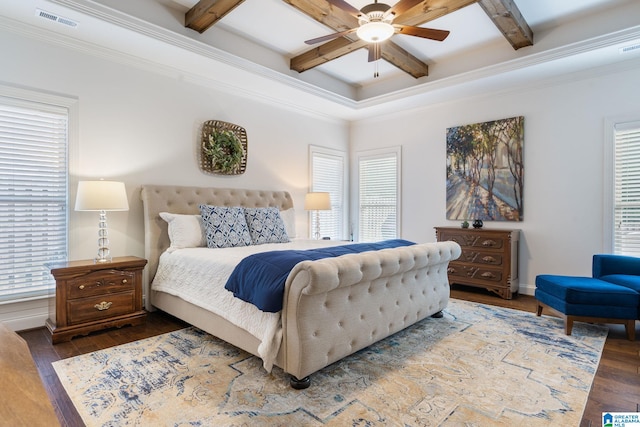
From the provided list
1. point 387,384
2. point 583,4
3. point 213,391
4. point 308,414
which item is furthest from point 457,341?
point 583,4

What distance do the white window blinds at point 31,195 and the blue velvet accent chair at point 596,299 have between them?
4806 millimetres

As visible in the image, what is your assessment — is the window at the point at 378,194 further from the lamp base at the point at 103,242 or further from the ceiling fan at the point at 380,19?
the lamp base at the point at 103,242

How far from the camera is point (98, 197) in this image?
10.2 ft

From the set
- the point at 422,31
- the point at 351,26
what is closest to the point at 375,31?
the point at 422,31

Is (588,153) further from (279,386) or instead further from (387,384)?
(279,386)

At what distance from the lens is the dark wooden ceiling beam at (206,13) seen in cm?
317

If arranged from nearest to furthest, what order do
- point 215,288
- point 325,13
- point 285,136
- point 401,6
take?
point 401,6
point 215,288
point 325,13
point 285,136

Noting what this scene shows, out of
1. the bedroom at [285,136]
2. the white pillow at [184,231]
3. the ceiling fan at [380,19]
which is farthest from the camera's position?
the white pillow at [184,231]

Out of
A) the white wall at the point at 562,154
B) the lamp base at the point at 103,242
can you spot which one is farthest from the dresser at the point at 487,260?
the lamp base at the point at 103,242

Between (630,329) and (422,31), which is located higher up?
(422,31)

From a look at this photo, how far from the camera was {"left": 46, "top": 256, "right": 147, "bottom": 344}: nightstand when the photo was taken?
2900mm

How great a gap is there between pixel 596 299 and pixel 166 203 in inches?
173

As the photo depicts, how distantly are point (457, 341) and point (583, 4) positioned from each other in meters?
3.58

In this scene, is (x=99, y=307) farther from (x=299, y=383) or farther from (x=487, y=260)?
(x=487, y=260)
